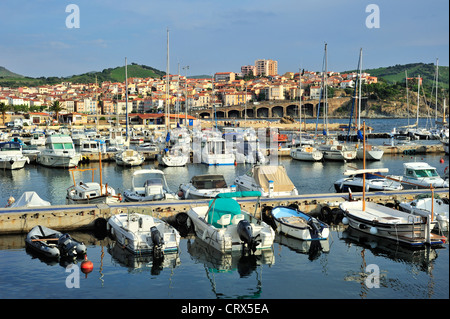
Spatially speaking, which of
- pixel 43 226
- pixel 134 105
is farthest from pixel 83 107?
pixel 43 226

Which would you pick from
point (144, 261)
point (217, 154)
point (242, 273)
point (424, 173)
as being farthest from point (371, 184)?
point (217, 154)

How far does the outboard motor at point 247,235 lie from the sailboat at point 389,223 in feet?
16.4

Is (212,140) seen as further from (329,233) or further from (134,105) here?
(134,105)

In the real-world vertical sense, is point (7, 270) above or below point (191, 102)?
below

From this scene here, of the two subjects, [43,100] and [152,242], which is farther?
[43,100]

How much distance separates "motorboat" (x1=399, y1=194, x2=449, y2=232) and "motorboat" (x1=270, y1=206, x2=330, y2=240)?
12.5 feet

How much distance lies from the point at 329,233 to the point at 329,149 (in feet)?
86.5

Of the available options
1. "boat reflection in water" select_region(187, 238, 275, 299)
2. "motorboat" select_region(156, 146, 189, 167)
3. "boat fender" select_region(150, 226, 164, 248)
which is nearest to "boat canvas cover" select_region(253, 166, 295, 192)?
"boat reflection in water" select_region(187, 238, 275, 299)

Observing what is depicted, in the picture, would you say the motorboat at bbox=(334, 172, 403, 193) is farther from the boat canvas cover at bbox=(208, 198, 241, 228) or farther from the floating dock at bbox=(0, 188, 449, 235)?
the boat canvas cover at bbox=(208, 198, 241, 228)

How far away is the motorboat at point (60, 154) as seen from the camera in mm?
39562

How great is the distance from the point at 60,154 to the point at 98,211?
21.1m

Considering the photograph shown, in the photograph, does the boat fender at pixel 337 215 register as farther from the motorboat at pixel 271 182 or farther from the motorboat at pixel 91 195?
the motorboat at pixel 91 195

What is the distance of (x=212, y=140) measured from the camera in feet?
137

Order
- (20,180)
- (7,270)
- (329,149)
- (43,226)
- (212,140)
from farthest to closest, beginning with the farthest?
(329,149), (212,140), (20,180), (43,226), (7,270)
